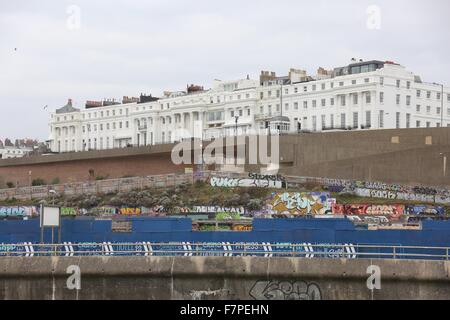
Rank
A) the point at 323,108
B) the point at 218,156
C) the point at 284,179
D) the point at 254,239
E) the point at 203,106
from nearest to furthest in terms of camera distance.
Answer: the point at 254,239 < the point at 284,179 < the point at 218,156 < the point at 323,108 < the point at 203,106

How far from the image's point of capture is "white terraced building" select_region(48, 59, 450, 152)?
131125 millimetres

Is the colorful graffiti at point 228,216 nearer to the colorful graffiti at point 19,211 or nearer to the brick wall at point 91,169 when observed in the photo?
the colorful graffiti at point 19,211

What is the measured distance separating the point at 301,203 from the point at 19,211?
32.2 m

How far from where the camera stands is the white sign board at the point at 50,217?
44.3m

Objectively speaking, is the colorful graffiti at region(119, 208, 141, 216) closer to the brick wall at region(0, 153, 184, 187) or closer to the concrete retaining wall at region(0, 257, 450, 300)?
the brick wall at region(0, 153, 184, 187)

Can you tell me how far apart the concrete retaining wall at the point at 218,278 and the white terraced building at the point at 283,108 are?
285 feet

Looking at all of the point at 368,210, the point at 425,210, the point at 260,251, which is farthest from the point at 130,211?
the point at 260,251

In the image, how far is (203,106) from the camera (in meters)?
154

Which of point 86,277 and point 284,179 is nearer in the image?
point 86,277

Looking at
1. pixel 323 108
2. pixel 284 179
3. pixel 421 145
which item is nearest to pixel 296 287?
pixel 284 179
